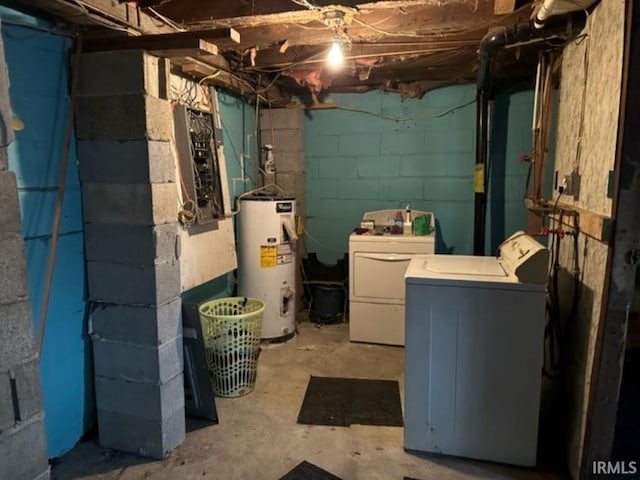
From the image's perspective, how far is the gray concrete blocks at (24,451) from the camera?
138 centimetres

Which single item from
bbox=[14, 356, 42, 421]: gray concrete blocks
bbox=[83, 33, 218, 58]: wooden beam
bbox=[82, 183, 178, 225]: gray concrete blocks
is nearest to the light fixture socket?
bbox=[83, 33, 218, 58]: wooden beam

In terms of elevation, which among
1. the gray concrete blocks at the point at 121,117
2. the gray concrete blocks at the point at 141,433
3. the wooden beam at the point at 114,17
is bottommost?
the gray concrete blocks at the point at 141,433

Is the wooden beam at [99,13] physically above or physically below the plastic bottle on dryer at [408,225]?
above

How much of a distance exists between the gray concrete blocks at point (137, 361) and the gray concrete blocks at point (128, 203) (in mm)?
611

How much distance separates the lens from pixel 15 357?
1.39 meters

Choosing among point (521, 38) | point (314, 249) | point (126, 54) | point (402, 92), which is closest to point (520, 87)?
point (402, 92)

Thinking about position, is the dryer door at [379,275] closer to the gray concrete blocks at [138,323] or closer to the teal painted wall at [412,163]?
the teal painted wall at [412,163]

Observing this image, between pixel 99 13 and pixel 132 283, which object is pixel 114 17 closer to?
pixel 99 13

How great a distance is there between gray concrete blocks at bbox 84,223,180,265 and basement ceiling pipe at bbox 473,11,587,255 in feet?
6.61

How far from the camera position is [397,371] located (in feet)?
10.2

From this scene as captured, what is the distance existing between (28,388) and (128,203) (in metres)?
0.92

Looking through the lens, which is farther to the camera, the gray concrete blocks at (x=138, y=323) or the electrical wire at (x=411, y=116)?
the electrical wire at (x=411, y=116)

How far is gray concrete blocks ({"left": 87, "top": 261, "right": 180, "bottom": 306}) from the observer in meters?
2.10

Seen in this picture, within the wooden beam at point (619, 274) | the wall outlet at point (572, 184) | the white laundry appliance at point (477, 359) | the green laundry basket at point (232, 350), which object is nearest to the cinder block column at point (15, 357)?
the green laundry basket at point (232, 350)
